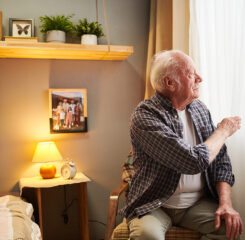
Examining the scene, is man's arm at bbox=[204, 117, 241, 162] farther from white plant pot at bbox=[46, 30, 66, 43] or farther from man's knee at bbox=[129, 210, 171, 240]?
white plant pot at bbox=[46, 30, 66, 43]

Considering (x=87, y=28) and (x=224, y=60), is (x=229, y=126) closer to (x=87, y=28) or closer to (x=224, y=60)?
A: (x=224, y=60)

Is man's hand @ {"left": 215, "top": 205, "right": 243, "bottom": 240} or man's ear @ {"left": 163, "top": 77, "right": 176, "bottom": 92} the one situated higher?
man's ear @ {"left": 163, "top": 77, "right": 176, "bottom": 92}

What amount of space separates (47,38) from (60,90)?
44cm

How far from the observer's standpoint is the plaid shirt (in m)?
1.52

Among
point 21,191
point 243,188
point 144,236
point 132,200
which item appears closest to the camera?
point 144,236

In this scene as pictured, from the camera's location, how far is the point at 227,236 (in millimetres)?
1520

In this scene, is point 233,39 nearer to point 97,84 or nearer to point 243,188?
point 243,188

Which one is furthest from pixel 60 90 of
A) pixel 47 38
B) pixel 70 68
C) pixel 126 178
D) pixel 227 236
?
pixel 227 236

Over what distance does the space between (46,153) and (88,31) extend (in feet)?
3.47

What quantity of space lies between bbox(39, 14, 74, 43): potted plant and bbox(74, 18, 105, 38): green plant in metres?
0.08

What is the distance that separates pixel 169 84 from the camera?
5.69ft

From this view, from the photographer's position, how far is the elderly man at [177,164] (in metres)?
1.53

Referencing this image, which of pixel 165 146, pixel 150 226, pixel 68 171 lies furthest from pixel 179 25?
pixel 150 226

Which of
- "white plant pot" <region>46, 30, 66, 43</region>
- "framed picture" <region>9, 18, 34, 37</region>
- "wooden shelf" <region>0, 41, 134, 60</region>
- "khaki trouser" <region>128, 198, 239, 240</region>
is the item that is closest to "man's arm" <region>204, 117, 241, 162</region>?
"khaki trouser" <region>128, 198, 239, 240</region>
